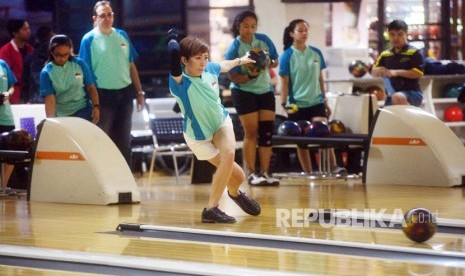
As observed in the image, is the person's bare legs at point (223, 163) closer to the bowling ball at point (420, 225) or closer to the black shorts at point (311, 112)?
the bowling ball at point (420, 225)

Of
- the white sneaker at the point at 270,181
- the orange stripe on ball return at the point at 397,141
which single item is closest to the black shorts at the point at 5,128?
the white sneaker at the point at 270,181

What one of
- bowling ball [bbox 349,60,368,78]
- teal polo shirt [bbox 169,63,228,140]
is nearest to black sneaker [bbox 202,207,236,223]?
teal polo shirt [bbox 169,63,228,140]

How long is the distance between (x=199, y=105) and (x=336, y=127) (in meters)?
3.68

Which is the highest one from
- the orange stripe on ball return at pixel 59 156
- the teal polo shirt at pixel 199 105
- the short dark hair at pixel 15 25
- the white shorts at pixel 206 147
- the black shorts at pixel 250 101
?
the short dark hair at pixel 15 25

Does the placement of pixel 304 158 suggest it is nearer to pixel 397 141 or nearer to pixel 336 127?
pixel 336 127

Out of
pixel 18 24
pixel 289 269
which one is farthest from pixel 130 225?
pixel 18 24

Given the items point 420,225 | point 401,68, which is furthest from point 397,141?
point 420,225

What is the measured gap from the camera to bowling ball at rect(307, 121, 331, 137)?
9328 mm

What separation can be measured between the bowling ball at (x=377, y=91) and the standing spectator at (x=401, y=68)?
2.28 meters

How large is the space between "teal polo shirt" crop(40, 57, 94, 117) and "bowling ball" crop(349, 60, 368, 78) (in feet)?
13.0

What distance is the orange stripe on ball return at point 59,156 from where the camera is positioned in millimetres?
7992

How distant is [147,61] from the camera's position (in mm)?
13398

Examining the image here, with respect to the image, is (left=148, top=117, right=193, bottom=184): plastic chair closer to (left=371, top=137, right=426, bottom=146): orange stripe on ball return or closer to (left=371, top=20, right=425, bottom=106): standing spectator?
(left=371, top=20, right=425, bottom=106): standing spectator

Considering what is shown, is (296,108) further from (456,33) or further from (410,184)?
(456,33)
